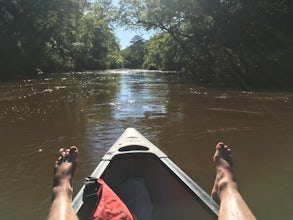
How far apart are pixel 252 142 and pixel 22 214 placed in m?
4.78

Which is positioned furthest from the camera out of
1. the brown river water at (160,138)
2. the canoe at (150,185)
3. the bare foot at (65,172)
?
the brown river water at (160,138)

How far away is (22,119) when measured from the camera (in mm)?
9656

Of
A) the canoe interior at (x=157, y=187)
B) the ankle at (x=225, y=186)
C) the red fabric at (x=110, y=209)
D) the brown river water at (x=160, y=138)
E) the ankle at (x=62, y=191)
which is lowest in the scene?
the brown river water at (x=160, y=138)

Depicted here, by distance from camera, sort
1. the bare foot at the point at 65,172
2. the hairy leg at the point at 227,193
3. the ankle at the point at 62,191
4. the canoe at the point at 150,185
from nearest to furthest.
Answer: the hairy leg at the point at 227,193 < the canoe at the point at 150,185 < the ankle at the point at 62,191 < the bare foot at the point at 65,172

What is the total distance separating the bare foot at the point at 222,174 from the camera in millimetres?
3132

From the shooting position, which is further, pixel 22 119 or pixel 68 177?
pixel 22 119

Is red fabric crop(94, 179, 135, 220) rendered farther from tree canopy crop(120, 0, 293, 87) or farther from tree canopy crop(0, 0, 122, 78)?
tree canopy crop(0, 0, 122, 78)

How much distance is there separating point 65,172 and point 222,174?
5.03 ft

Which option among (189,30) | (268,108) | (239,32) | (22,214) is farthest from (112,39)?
(22,214)

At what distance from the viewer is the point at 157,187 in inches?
143

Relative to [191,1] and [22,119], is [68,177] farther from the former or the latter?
[191,1]

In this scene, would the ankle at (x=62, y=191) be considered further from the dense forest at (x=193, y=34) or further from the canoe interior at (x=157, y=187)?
the dense forest at (x=193, y=34)

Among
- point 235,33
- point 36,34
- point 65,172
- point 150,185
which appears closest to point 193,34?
point 235,33

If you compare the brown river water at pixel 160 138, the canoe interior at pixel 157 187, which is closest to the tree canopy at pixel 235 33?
the brown river water at pixel 160 138
